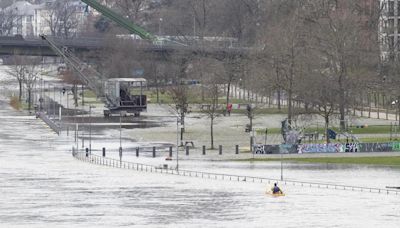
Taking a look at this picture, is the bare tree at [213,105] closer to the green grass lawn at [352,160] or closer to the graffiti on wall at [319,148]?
the graffiti on wall at [319,148]

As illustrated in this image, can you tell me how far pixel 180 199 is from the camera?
93812mm

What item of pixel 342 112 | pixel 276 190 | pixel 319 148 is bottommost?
pixel 276 190

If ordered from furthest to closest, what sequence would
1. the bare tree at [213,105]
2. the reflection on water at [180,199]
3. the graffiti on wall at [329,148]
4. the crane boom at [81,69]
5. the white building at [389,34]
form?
1. the crane boom at [81,69]
2. the white building at [389,34]
3. the bare tree at [213,105]
4. the graffiti on wall at [329,148]
5. the reflection on water at [180,199]

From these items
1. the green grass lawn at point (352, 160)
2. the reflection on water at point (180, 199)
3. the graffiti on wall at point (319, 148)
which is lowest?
the reflection on water at point (180, 199)

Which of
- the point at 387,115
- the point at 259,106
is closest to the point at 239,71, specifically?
the point at 259,106

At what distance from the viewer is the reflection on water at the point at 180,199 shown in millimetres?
84938

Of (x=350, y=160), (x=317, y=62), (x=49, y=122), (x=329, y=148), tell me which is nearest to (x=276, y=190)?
(x=350, y=160)

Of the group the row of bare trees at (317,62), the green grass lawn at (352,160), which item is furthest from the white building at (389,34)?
the green grass lawn at (352,160)

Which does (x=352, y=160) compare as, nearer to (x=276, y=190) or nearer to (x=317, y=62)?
(x=276, y=190)

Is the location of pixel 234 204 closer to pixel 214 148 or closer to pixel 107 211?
pixel 107 211

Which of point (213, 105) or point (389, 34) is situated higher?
point (389, 34)

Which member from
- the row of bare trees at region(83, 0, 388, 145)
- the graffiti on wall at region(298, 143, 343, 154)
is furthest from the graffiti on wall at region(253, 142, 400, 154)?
the row of bare trees at region(83, 0, 388, 145)

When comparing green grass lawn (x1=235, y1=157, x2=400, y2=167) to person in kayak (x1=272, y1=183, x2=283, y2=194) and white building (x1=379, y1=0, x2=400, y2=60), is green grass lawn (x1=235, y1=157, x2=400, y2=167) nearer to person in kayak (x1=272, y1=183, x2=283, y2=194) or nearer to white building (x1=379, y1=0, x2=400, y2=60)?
person in kayak (x1=272, y1=183, x2=283, y2=194)

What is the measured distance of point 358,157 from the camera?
390 ft
